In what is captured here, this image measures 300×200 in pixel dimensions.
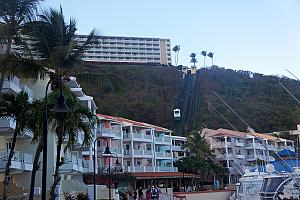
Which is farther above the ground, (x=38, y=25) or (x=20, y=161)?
(x=38, y=25)

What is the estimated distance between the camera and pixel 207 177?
7662cm

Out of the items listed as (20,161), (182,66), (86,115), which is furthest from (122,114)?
(86,115)

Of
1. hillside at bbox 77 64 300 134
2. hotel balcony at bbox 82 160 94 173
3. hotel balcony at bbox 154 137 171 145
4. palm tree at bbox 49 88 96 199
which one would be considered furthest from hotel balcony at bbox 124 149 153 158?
palm tree at bbox 49 88 96 199

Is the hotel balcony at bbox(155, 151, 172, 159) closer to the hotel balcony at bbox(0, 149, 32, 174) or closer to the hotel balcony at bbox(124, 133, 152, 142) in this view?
the hotel balcony at bbox(124, 133, 152, 142)

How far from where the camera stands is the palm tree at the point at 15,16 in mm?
22109

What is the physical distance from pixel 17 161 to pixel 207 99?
3506 inches

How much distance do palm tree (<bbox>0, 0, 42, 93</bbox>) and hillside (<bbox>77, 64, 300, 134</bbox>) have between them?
220 feet

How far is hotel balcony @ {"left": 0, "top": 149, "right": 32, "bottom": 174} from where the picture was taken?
26734mm

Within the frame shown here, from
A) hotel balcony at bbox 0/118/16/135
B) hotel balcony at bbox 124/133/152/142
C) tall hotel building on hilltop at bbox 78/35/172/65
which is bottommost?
hotel balcony at bbox 0/118/16/135

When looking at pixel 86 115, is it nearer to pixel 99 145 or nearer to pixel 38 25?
pixel 38 25

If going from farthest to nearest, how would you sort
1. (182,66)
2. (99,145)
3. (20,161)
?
(182,66) < (99,145) < (20,161)

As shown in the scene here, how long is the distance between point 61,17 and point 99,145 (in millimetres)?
38921

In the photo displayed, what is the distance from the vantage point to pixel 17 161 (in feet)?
94.1

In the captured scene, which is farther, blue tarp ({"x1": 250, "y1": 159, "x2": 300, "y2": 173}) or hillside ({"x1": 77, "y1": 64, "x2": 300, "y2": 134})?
hillside ({"x1": 77, "y1": 64, "x2": 300, "y2": 134})
